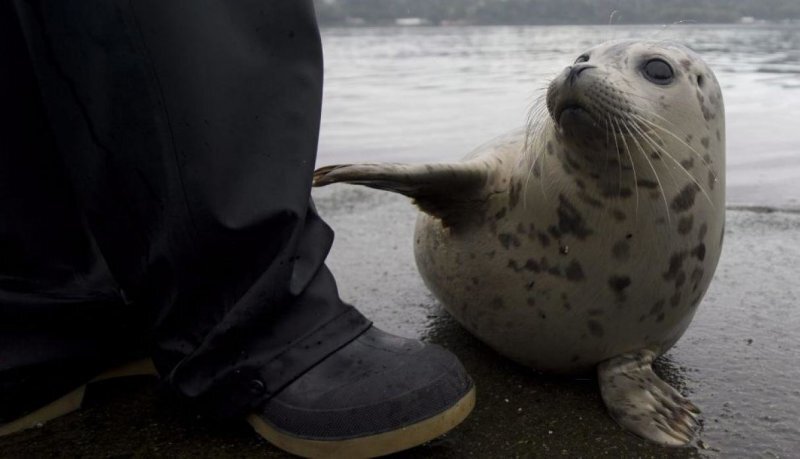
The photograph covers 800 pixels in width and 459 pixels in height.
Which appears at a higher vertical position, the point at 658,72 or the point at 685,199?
the point at 658,72

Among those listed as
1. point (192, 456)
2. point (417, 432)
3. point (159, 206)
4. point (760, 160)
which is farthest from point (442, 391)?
point (760, 160)

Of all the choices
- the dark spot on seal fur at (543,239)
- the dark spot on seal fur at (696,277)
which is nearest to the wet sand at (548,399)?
the dark spot on seal fur at (696,277)

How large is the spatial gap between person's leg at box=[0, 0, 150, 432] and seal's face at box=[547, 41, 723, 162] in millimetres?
1069

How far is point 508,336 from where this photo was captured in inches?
83.8

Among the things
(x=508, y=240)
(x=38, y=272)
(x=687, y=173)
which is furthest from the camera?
(x=508, y=240)

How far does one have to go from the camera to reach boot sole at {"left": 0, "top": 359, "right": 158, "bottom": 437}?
5.68 ft

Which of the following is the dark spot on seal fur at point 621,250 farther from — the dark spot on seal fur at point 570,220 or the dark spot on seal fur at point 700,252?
the dark spot on seal fur at point 700,252

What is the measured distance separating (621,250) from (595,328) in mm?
199

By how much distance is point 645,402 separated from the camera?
186cm

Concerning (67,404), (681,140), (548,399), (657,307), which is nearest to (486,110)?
(681,140)

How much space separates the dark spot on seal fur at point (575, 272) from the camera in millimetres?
2027

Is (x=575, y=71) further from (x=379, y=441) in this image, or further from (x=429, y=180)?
(x=379, y=441)

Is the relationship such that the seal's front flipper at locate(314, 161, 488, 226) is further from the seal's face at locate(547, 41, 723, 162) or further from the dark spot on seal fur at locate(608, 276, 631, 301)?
the dark spot on seal fur at locate(608, 276, 631, 301)

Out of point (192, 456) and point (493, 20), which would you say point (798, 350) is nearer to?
point (192, 456)
